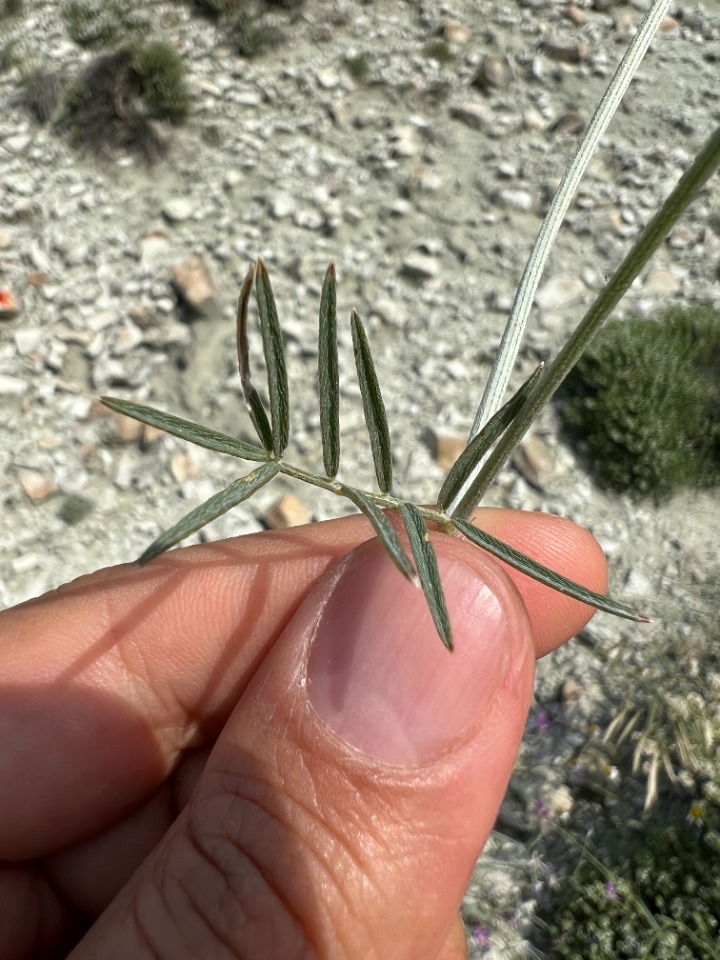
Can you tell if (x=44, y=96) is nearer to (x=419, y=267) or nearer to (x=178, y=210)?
(x=178, y=210)

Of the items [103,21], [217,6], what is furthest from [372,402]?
[103,21]

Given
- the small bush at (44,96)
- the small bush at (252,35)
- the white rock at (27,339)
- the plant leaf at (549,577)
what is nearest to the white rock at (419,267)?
the small bush at (252,35)

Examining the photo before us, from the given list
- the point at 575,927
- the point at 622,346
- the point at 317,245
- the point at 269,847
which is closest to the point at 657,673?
the point at 575,927

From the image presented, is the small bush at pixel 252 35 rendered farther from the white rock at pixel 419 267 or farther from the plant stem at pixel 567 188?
the plant stem at pixel 567 188

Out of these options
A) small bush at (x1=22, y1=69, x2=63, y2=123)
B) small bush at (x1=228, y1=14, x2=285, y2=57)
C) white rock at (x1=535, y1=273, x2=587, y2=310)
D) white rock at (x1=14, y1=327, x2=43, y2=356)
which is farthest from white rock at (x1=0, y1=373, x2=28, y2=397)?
white rock at (x1=535, y1=273, x2=587, y2=310)

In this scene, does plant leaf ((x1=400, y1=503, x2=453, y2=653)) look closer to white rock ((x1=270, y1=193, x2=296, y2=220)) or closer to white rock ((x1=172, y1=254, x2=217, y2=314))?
white rock ((x1=172, y1=254, x2=217, y2=314))

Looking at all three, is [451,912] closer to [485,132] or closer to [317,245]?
[317,245]
